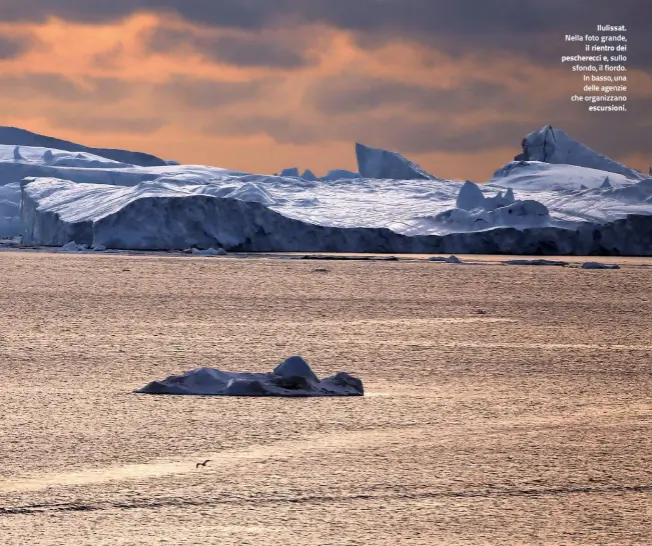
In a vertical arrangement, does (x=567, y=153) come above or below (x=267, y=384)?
above

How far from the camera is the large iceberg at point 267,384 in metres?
6.76

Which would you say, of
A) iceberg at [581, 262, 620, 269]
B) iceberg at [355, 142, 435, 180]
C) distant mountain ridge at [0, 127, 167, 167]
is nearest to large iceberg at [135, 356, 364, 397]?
iceberg at [581, 262, 620, 269]

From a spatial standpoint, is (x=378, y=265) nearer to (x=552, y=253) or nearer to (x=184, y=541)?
(x=552, y=253)

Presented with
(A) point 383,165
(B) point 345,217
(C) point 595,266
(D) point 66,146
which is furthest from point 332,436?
(D) point 66,146

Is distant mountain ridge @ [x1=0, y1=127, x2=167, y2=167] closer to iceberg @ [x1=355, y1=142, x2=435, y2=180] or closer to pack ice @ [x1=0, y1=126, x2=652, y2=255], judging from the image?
iceberg @ [x1=355, y1=142, x2=435, y2=180]

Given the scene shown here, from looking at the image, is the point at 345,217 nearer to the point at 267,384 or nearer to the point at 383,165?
the point at 383,165

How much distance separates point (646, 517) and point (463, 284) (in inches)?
687

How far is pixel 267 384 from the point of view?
6.93 m

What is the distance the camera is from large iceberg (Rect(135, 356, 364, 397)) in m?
6.76

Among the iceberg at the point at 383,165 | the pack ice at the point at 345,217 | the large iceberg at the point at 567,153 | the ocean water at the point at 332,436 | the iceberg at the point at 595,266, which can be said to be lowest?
the ocean water at the point at 332,436

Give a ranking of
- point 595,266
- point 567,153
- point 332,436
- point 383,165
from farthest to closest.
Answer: point 567,153
point 383,165
point 595,266
point 332,436

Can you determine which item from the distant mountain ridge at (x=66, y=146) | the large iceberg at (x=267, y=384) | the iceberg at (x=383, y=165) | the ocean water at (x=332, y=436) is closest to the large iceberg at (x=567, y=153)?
the iceberg at (x=383, y=165)

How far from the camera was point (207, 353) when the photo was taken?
900cm

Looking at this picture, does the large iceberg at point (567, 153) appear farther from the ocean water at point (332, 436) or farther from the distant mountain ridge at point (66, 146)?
the ocean water at point (332, 436)
